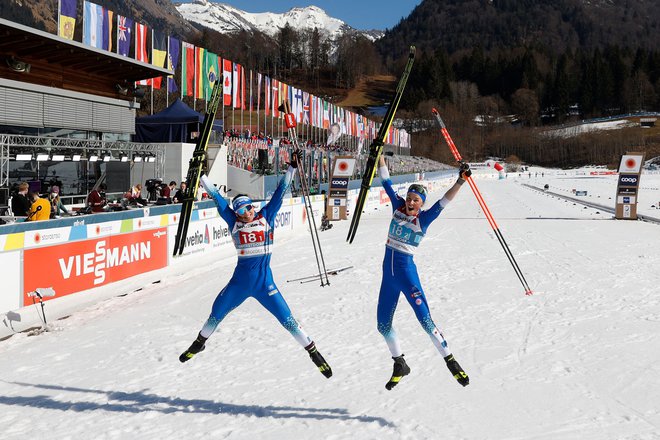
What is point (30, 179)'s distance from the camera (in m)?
18.0

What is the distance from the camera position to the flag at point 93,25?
1939 cm

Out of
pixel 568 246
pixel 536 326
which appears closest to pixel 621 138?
pixel 568 246

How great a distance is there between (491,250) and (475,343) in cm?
880

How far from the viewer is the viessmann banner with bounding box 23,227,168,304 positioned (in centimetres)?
802

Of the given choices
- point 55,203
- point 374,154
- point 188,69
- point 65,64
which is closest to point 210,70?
point 188,69

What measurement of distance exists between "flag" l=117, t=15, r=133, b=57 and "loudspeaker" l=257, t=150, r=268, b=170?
791cm

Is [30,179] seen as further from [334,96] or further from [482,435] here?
[334,96]

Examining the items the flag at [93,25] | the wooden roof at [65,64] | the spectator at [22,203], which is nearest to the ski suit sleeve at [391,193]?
the spectator at [22,203]

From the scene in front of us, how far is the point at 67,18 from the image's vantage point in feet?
62.4

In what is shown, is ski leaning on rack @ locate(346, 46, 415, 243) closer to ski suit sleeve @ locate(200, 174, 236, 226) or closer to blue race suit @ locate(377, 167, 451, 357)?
blue race suit @ locate(377, 167, 451, 357)

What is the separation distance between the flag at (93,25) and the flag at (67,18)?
0.40 m

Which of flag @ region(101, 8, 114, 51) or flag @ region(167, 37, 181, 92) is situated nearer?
flag @ region(101, 8, 114, 51)

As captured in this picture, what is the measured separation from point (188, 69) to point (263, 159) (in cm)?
566

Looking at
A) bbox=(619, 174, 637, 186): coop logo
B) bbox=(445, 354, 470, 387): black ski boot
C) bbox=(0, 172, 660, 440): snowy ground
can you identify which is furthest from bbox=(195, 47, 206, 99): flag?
bbox=(445, 354, 470, 387): black ski boot
